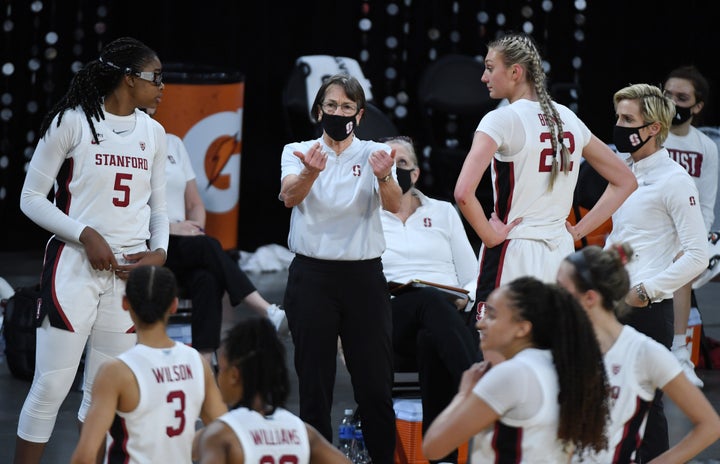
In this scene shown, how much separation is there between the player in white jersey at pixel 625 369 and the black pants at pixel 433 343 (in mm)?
1370

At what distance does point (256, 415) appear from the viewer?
9.30 feet

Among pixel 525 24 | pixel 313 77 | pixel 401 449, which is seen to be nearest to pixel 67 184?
pixel 401 449

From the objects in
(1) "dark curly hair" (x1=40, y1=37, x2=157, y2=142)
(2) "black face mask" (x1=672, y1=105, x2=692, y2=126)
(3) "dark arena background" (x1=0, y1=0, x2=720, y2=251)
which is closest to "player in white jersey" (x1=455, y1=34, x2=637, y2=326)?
(1) "dark curly hair" (x1=40, y1=37, x2=157, y2=142)

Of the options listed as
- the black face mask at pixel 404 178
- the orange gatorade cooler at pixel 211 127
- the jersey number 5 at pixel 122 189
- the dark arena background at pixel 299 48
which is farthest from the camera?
the dark arena background at pixel 299 48

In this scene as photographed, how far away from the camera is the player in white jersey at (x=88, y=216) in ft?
13.2

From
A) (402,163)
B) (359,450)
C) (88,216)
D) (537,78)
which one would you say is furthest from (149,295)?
(402,163)

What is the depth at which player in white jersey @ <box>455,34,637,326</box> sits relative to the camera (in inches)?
156

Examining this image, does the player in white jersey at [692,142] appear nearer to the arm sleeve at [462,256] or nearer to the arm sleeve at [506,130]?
the arm sleeve at [462,256]

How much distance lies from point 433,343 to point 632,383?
5.64ft

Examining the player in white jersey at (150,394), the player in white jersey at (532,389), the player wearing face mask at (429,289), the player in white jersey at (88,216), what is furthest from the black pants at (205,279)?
the player in white jersey at (532,389)

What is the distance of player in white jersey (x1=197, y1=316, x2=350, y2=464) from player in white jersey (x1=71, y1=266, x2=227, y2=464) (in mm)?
288

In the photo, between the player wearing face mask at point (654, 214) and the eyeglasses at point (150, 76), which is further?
the player wearing face mask at point (654, 214)

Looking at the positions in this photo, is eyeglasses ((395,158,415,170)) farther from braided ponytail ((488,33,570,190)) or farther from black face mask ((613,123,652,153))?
braided ponytail ((488,33,570,190))

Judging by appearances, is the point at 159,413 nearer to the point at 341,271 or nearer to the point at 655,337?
the point at 341,271
